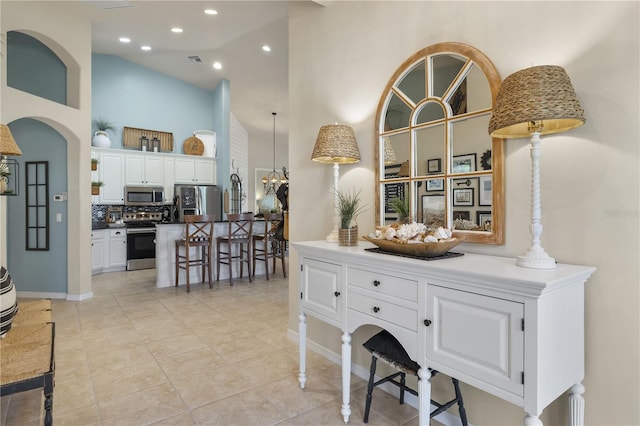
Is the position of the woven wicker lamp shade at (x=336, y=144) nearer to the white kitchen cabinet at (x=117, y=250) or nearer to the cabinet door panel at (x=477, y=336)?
the cabinet door panel at (x=477, y=336)

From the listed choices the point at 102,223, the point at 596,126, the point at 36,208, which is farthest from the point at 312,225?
the point at 102,223

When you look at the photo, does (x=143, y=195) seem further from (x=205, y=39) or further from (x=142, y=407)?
(x=142, y=407)

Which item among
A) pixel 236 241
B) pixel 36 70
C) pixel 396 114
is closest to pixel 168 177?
pixel 236 241

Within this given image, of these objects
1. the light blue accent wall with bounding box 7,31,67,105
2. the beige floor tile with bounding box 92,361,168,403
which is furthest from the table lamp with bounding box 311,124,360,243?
the light blue accent wall with bounding box 7,31,67,105

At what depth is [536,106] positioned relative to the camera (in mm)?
1357

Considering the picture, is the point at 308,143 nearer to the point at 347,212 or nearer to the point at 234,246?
the point at 347,212

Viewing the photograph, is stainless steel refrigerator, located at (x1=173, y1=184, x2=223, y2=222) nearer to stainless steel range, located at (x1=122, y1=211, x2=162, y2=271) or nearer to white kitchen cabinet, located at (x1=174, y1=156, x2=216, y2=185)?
white kitchen cabinet, located at (x1=174, y1=156, x2=216, y2=185)

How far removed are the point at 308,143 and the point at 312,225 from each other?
746 mm

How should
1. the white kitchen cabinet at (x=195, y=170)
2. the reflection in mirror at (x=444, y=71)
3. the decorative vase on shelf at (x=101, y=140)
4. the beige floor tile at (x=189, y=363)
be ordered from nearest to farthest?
the reflection in mirror at (x=444, y=71) < the beige floor tile at (x=189, y=363) < the decorative vase on shelf at (x=101, y=140) < the white kitchen cabinet at (x=195, y=170)

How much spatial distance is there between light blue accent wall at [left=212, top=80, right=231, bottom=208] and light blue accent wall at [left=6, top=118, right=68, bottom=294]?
136 inches

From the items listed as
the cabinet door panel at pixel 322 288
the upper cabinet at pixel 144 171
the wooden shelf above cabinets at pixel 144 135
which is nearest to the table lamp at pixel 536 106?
the cabinet door panel at pixel 322 288

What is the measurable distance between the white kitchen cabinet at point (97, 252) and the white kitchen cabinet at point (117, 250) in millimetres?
113

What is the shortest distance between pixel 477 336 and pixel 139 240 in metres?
6.87

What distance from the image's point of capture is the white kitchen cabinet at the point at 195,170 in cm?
767
